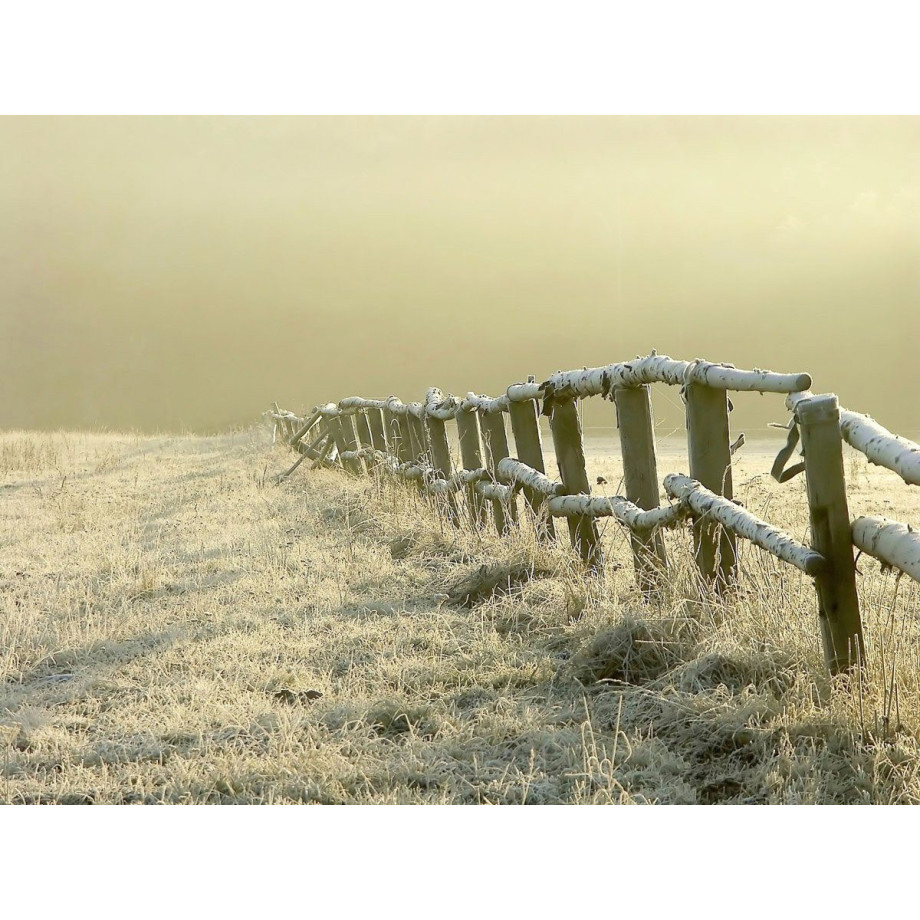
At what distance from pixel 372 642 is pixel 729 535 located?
6.10 ft

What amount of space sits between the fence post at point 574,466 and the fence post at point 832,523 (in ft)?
7.15

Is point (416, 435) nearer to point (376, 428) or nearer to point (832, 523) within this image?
point (376, 428)

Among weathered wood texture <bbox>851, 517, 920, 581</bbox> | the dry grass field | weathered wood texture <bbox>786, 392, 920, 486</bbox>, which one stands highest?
weathered wood texture <bbox>786, 392, 920, 486</bbox>

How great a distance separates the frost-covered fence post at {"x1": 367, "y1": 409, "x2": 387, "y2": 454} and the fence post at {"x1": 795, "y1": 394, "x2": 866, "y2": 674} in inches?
320

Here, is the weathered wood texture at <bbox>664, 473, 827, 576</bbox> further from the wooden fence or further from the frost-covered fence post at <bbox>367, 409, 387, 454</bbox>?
the frost-covered fence post at <bbox>367, 409, 387, 454</bbox>

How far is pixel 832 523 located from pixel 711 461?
104 centimetres

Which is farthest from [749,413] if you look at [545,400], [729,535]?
[545,400]

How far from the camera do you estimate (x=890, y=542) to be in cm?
294

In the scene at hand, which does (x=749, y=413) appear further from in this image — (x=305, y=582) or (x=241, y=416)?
(x=241, y=416)

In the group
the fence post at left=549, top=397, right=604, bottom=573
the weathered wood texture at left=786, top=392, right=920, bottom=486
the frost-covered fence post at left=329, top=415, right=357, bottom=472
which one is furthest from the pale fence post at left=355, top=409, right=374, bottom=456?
the weathered wood texture at left=786, top=392, right=920, bottom=486

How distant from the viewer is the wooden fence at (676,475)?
319 centimetres

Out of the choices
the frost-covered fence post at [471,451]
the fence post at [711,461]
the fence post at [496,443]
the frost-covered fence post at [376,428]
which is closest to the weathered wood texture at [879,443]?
the fence post at [711,461]

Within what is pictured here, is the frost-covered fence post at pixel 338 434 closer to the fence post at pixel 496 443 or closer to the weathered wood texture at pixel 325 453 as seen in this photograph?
the weathered wood texture at pixel 325 453

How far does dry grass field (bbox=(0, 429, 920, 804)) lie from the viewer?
308cm
